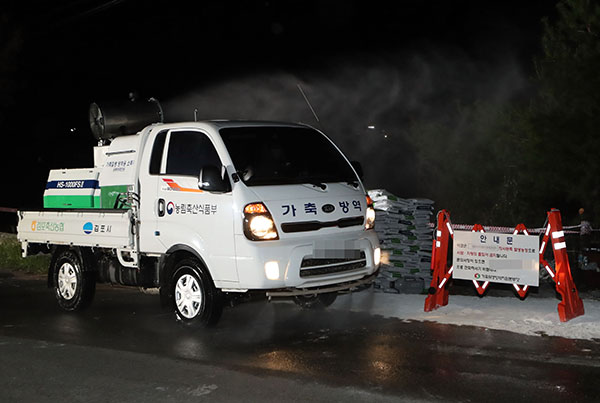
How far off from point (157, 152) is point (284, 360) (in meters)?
3.02

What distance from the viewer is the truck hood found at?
23.5 feet

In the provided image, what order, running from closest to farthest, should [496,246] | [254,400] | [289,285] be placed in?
1. [254,400]
2. [289,285]
3. [496,246]

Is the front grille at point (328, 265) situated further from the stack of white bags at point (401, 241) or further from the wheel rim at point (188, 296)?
the stack of white bags at point (401, 241)

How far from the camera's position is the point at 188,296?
7746mm

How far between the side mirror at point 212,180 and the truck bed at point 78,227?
60.9 inches

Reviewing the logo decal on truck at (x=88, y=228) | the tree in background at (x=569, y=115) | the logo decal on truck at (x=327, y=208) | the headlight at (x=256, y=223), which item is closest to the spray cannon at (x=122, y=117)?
the logo decal on truck at (x=88, y=228)

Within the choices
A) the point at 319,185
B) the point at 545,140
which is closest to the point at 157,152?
the point at 319,185

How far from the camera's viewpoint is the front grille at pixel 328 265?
7.26m

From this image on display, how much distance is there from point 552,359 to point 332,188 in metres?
2.72

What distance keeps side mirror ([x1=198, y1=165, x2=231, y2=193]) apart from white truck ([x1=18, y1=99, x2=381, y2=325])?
0.04 feet

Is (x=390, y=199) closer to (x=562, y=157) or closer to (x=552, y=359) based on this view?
(x=552, y=359)

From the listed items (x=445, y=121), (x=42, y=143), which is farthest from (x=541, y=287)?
(x=42, y=143)

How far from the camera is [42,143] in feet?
140

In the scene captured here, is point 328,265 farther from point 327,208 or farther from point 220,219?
point 220,219
